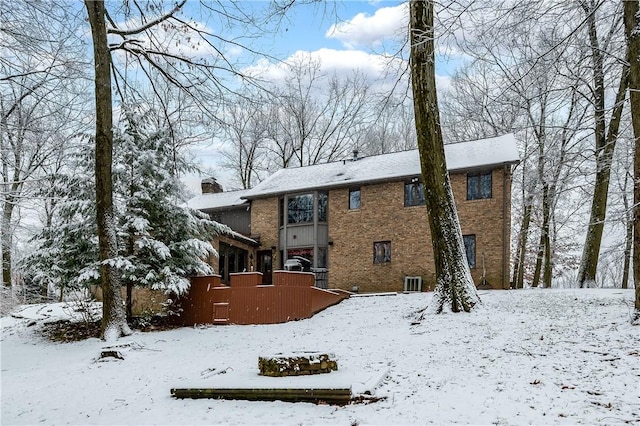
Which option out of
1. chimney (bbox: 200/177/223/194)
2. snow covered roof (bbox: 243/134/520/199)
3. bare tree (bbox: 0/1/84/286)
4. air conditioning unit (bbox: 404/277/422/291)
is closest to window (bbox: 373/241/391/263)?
air conditioning unit (bbox: 404/277/422/291)

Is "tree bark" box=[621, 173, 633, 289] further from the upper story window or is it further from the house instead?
the upper story window

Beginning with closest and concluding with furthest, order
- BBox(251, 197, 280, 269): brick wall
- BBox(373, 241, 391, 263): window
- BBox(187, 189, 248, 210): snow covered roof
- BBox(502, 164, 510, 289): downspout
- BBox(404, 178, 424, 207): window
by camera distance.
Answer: BBox(502, 164, 510, 289): downspout, BBox(404, 178, 424, 207): window, BBox(373, 241, 391, 263): window, BBox(251, 197, 280, 269): brick wall, BBox(187, 189, 248, 210): snow covered roof

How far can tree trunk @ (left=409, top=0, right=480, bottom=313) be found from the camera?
9164 mm

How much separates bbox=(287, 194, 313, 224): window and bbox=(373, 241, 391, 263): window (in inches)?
132

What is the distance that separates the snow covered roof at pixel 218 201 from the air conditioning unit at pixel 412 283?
907 cm

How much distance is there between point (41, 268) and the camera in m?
12.0

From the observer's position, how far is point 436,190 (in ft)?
30.7

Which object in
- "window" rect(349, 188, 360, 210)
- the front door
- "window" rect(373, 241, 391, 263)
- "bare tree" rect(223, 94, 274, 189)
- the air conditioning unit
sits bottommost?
the air conditioning unit

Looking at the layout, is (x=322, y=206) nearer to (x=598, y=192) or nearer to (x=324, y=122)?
(x=598, y=192)

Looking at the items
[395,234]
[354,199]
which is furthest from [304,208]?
[395,234]

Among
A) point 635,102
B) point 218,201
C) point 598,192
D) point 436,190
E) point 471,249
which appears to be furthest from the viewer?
point 218,201

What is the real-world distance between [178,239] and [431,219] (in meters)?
7.06

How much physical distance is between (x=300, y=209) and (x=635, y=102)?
15.4 m

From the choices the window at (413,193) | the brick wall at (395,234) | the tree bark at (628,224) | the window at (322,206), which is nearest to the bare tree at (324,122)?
the window at (322,206)
